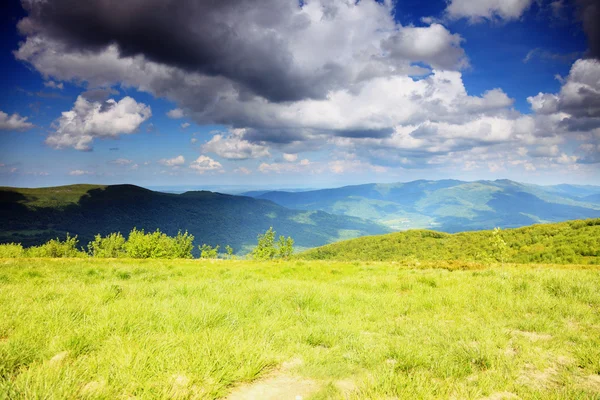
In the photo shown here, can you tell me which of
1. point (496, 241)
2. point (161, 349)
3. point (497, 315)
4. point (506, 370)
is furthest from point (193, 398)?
point (496, 241)

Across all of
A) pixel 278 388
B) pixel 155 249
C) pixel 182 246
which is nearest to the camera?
pixel 278 388

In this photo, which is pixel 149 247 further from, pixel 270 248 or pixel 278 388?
pixel 278 388

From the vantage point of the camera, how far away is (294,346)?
16.7ft

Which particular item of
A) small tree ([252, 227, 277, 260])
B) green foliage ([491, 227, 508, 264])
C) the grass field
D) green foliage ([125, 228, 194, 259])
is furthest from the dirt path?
green foliage ([125, 228, 194, 259])

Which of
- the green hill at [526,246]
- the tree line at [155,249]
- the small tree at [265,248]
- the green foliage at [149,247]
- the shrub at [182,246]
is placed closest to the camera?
the green hill at [526,246]

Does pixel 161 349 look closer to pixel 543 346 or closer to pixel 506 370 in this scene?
pixel 506 370

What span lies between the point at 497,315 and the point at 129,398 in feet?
27.9

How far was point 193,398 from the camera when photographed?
131 inches

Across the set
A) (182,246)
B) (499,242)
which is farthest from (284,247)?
(499,242)

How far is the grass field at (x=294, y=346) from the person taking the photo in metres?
3.65

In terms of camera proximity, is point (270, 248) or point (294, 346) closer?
point (294, 346)

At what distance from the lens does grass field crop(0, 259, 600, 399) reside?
3.65 m

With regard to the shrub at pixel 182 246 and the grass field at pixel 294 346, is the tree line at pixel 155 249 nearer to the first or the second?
the shrub at pixel 182 246

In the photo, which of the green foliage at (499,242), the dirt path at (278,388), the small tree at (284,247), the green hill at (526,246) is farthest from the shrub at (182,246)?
the dirt path at (278,388)
